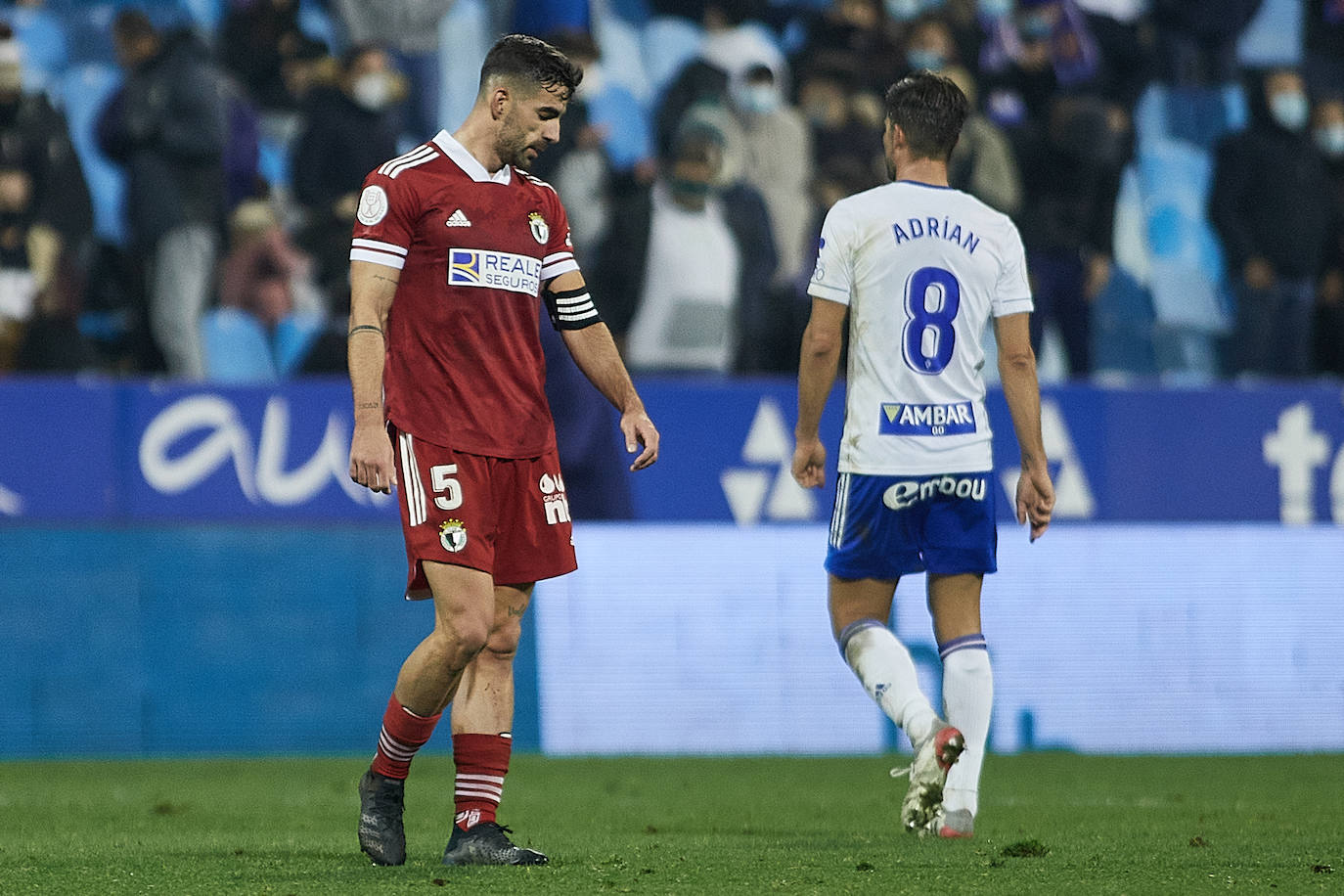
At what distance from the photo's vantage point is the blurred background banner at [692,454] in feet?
31.2

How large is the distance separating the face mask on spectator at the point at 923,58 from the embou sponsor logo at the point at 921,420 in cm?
732

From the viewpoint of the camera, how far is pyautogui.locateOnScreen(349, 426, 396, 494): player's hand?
486cm

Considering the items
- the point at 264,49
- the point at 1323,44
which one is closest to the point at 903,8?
the point at 1323,44

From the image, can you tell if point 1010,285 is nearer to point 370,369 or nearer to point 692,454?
point 370,369

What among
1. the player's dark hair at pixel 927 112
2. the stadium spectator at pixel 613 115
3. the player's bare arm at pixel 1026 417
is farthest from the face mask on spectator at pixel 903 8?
the player's bare arm at pixel 1026 417

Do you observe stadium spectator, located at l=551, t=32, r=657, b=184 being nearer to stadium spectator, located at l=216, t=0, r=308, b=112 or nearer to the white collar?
stadium spectator, located at l=216, t=0, r=308, b=112

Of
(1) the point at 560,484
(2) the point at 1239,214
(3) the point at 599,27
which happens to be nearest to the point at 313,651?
(1) the point at 560,484

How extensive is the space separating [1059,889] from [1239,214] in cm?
875

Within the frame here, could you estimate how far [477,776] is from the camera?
5250mm

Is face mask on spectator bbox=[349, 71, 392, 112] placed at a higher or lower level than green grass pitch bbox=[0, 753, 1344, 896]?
higher

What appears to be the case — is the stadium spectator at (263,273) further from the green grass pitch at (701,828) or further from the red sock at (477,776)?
the red sock at (477,776)

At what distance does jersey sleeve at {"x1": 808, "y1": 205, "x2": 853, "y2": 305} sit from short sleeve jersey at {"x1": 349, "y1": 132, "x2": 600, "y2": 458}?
3.68 ft

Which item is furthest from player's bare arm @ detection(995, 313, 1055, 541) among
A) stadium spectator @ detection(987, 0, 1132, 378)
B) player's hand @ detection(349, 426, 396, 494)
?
stadium spectator @ detection(987, 0, 1132, 378)

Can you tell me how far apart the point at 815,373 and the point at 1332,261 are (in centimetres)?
776
